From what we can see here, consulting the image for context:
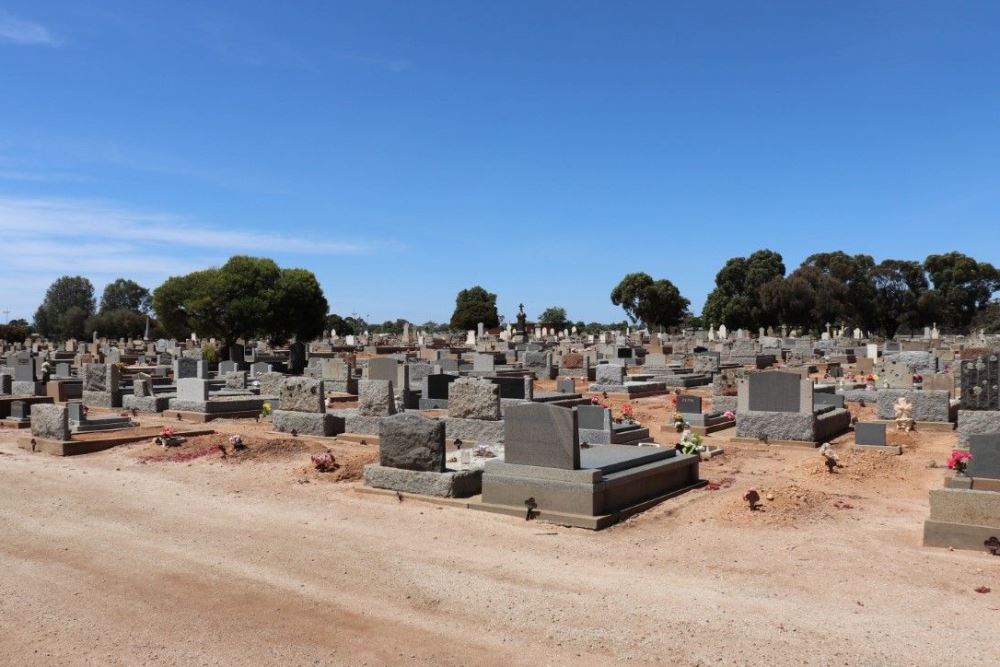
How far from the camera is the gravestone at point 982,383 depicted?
511 inches

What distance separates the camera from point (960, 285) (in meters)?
80.9

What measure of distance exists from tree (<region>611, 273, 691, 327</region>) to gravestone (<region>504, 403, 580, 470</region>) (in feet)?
260

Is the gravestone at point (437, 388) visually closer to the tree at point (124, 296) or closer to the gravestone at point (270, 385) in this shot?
the gravestone at point (270, 385)

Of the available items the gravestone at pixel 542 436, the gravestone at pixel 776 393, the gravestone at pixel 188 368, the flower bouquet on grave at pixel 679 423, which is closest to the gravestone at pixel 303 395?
the flower bouquet on grave at pixel 679 423

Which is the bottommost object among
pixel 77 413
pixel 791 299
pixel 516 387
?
pixel 77 413

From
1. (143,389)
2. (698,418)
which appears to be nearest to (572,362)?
(698,418)

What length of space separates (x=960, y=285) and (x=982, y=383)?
78.9m

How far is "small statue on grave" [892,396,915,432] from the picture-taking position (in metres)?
16.9

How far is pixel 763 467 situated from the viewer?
13.4m

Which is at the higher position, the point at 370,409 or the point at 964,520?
the point at 370,409

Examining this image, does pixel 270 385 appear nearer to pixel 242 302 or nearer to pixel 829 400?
pixel 829 400

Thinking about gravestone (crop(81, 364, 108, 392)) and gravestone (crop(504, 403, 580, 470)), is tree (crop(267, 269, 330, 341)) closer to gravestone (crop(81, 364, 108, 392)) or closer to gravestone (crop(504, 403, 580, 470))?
gravestone (crop(81, 364, 108, 392))

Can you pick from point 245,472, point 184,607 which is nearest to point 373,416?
point 245,472

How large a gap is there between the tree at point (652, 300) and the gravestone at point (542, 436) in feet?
260
